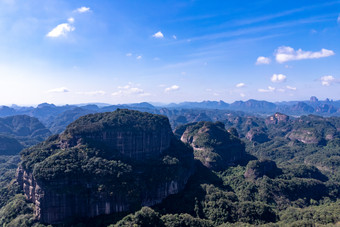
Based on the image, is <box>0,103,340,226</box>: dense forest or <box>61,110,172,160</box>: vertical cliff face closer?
<box>0,103,340,226</box>: dense forest

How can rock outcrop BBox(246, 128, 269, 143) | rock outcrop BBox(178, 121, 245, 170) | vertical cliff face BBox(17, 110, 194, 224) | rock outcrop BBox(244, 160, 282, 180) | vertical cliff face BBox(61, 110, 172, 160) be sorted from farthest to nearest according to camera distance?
rock outcrop BBox(246, 128, 269, 143) → rock outcrop BBox(178, 121, 245, 170) → rock outcrop BBox(244, 160, 282, 180) → vertical cliff face BBox(61, 110, 172, 160) → vertical cliff face BBox(17, 110, 194, 224)

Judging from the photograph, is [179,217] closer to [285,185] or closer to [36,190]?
[36,190]

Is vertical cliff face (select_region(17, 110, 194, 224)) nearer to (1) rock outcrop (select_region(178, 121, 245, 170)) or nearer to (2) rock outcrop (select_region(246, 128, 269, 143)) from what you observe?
(1) rock outcrop (select_region(178, 121, 245, 170))

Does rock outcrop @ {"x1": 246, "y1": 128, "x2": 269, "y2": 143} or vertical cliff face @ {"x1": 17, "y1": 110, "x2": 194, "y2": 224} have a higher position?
vertical cliff face @ {"x1": 17, "y1": 110, "x2": 194, "y2": 224}

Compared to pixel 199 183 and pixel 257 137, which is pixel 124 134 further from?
pixel 257 137

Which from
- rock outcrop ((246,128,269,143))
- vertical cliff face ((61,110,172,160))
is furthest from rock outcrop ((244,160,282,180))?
rock outcrop ((246,128,269,143))

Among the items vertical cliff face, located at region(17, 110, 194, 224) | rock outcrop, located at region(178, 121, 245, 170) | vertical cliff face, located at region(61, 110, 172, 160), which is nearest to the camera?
vertical cliff face, located at region(17, 110, 194, 224)

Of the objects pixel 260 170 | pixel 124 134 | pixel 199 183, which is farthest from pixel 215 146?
pixel 124 134

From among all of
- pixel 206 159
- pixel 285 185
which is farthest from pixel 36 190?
pixel 285 185
